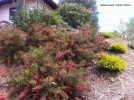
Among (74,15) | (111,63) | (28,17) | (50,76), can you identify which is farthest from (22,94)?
(74,15)

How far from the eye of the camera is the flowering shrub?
8430mm

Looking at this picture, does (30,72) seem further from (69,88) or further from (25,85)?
(69,88)

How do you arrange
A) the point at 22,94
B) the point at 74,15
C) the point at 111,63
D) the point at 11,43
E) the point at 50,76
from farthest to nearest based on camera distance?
the point at 74,15, the point at 11,43, the point at 111,63, the point at 50,76, the point at 22,94

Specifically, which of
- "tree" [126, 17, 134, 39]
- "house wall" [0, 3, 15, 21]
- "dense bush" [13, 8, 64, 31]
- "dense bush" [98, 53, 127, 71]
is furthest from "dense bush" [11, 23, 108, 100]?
"tree" [126, 17, 134, 39]

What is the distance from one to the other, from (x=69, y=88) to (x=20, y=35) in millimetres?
3215

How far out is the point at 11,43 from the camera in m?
8.46

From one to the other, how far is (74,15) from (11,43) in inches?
291

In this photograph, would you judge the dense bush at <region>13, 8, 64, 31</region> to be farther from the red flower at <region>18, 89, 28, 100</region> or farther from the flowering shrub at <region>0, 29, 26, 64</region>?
the red flower at <region>18, 89, 28, 100</region>

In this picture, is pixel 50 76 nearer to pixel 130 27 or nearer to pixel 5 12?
pixel 5 12

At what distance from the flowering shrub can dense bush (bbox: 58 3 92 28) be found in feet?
22.5

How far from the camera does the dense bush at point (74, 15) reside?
1511 cm

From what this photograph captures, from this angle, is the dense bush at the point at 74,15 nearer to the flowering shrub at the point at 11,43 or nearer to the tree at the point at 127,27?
the flowering shrub at the point at 11,43

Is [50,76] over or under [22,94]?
over

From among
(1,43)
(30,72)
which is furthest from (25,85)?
(1,43)
